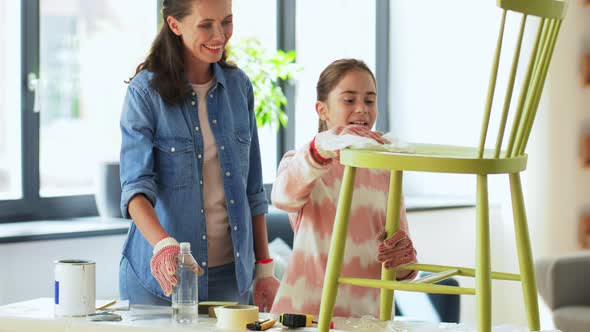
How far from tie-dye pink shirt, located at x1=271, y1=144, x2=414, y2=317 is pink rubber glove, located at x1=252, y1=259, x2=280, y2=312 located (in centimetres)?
17

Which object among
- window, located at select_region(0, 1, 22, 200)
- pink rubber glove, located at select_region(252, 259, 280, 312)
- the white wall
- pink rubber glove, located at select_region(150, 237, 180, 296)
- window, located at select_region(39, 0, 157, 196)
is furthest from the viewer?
window, located at select_region(39, 0, 157, 196)

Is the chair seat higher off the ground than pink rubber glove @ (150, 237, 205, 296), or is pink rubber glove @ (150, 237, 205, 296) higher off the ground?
the chair seat

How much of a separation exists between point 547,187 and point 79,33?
229 centimetres

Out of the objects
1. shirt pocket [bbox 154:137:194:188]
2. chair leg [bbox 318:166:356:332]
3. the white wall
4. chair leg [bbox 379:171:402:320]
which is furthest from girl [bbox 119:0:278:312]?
the white wall

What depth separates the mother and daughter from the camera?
2244 millimetres

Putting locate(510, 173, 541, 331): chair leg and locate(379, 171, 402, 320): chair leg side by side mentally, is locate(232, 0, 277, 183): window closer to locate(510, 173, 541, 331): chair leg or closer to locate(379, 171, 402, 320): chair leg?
locate(379, 171, 402, 320): chair leg

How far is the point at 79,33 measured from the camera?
3.86m

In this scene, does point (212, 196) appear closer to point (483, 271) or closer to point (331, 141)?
point (331, 141)

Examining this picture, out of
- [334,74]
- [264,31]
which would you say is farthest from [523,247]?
[264,31]

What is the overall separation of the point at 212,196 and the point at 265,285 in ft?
0.91

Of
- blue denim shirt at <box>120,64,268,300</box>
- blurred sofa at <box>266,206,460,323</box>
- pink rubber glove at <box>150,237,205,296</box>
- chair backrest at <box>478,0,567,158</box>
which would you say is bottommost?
blurred sofa at <box>266,206,460,323</box>

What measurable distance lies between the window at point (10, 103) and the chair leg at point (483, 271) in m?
2.41

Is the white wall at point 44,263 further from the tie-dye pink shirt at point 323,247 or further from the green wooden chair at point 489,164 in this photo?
the green wooden chair at point 489,164

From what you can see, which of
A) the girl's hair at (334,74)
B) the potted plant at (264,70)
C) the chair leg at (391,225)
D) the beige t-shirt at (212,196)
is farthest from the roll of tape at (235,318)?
the potted plant at (264,70)
